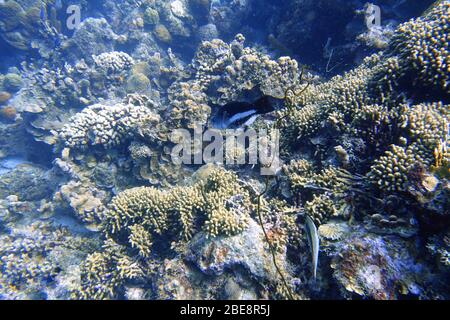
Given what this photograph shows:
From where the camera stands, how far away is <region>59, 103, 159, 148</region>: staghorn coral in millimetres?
5543

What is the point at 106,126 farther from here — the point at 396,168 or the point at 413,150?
the point at 413,150

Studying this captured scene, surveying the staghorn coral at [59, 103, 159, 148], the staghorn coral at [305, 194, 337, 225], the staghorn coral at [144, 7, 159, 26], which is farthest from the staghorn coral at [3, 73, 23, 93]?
the staghorn coral at [305, 194, 337, 225]

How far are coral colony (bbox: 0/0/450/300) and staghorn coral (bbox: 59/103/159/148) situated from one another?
4 cm

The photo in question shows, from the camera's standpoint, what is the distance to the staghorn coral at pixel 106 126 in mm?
5543

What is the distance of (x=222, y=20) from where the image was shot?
1031cm

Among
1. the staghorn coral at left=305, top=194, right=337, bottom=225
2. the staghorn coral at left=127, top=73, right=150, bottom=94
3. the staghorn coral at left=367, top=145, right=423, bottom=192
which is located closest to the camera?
the staghorn coral at left=367, top=145, right=423, bottom=192

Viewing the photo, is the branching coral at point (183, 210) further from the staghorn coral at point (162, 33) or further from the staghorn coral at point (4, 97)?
the staghorn coral at point (4, 97)

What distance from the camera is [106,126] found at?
5742 mm

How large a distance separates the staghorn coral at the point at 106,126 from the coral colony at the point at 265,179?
0.04 m

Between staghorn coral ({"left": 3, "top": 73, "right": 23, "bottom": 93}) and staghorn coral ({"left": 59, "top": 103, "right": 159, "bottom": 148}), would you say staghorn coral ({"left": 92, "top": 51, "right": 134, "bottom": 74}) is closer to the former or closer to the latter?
staghorn coral ({"left": 59, "top": 103, "right": 159, "bottom": 148})

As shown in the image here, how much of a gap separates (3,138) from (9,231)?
14.6ft

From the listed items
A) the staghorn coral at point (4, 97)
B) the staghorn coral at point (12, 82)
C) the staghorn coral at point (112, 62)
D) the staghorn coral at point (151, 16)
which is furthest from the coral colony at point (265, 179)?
the staghorn coral at point (151, 16)
